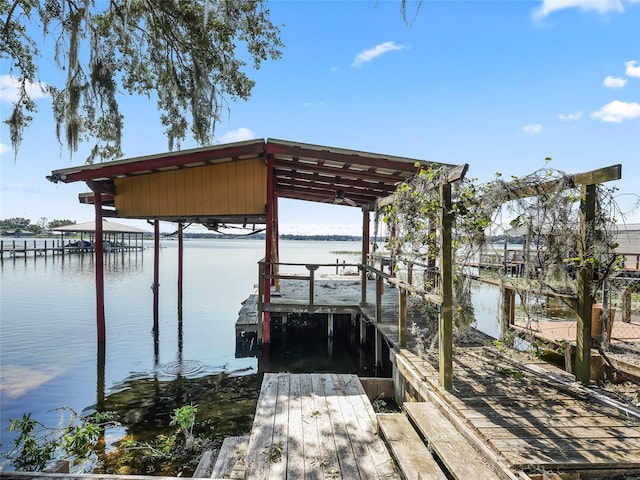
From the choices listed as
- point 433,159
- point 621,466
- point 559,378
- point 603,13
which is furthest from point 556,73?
point 621,466

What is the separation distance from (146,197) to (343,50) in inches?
233

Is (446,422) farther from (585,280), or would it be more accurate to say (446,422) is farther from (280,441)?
(585,280)

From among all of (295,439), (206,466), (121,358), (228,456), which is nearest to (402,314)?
(295,439)

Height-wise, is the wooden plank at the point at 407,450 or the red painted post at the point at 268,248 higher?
the red painted post at the point at 268,248

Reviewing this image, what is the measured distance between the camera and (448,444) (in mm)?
3055

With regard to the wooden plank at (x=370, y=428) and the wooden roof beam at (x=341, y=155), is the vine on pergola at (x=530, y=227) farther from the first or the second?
the wooden roof beam at (x=341, y=155)

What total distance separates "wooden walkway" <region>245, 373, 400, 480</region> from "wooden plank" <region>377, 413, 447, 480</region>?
0.09m

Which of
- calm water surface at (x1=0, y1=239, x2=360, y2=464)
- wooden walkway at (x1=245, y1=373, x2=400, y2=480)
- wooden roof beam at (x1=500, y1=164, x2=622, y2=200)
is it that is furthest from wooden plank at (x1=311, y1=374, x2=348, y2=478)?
calm water surface at (x1=0, y1=239, x2=360, y2=464)

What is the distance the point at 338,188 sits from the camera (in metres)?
10.9

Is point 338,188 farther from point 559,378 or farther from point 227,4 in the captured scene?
point 559,378

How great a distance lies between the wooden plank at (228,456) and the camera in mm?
3316

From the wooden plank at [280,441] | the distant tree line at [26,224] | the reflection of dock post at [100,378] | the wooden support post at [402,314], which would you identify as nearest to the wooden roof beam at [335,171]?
the wooden support post at [402,314]

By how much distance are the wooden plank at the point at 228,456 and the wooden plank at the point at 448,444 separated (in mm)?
1658

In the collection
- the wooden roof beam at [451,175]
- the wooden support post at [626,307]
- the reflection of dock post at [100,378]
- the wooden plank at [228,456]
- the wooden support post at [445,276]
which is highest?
the wooden roof beam at [451,175]
